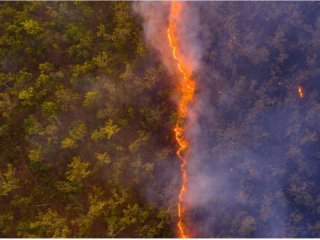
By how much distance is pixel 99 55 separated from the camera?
12.2 m

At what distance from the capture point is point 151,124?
11984 mm

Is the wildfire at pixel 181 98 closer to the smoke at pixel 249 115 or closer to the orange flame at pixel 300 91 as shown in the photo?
the smoke at pixel 249 115

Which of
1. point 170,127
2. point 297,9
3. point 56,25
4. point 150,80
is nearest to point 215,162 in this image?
point 170,127

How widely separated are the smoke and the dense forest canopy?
0.10 ft

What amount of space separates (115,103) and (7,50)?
3583 mm

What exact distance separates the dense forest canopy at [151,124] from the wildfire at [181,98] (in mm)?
176

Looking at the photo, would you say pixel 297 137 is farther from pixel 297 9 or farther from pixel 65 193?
pixel 65 193

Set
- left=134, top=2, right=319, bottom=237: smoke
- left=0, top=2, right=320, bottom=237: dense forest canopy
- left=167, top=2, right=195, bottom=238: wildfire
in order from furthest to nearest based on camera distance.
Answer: left=167, top=2, right=195, bottom=238: wildfire, left=0, top=2, right=320, bottom=237: dense forest canopy, left=134, top=2, right=319, bottom=237: smoke

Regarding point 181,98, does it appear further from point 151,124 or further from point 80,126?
point 80,126

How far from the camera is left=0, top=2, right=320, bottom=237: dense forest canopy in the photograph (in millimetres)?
11258

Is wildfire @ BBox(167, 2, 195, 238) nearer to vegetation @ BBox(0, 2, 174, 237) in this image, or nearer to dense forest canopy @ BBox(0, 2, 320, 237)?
dense forest canopy @ BBox(0, 2, 320, 237)

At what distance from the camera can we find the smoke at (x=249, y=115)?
11.1m

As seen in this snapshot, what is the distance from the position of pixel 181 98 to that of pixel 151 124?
1173 mm

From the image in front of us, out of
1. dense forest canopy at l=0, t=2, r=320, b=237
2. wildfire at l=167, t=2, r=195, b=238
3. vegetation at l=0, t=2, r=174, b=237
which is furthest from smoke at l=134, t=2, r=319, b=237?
vegetation at l=0, t=2, r=174, b=237
